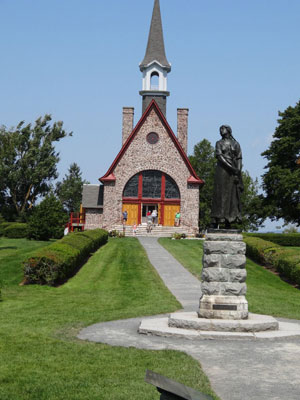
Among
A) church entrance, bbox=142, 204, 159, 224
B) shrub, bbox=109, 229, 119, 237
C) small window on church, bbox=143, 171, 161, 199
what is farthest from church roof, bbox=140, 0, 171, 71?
shrub, bbox=109, 229, 119, 237

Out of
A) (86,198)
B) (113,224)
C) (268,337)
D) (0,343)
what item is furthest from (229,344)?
(86,198)

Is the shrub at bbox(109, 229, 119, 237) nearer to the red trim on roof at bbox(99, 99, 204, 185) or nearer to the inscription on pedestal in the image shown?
the red trim on roof at bbox(99, 99, 204, 185)

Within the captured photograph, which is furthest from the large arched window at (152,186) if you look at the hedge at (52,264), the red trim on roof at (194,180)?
the hedge at (52,264)

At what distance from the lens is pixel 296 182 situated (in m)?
41.6

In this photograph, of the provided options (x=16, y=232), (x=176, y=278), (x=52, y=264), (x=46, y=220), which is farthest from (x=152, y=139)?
(x=52, y=264)

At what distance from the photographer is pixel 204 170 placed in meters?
67.6

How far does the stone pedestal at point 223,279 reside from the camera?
1238cm

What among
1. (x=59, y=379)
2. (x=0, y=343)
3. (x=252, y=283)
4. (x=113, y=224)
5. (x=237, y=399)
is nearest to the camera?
(x=237, y=399)

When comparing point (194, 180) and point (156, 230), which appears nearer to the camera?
point (156, 230)

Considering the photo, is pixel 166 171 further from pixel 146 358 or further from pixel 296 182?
pixel 146 358

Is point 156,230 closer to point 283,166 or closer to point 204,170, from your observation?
point 283,166

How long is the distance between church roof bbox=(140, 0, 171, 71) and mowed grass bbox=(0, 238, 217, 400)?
35.6 m

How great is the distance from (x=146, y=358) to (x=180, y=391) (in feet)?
18.8

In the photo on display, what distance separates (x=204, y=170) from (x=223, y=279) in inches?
2185
